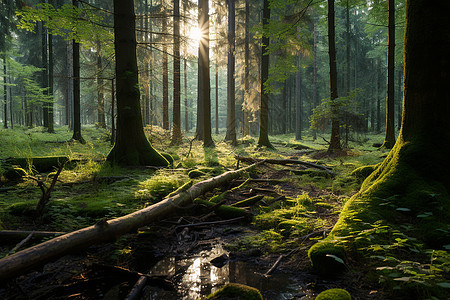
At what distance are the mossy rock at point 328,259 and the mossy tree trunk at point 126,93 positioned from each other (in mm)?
6048

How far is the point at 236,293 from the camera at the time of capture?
2430 mm

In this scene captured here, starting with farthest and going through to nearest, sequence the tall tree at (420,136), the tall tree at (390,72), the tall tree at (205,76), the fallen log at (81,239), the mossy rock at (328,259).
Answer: the tall tree at (205,76) → the tall tree at (390,72) → the tall tree at (420,136) → the mossy rock at (328,259) → the fallen log at (81,239)

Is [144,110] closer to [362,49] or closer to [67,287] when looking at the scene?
[67,287]

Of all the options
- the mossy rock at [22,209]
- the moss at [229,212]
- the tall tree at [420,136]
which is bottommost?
the moss at [229,212]

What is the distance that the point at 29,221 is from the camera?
404 centimetres

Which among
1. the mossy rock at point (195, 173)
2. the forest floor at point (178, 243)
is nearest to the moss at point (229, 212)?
the forest floor at point (178, 243)

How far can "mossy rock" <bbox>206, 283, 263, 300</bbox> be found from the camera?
2.38 m

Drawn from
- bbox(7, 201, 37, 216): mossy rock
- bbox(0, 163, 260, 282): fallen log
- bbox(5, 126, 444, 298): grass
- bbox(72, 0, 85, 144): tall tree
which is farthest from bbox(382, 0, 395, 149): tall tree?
bbox(72, 0, 85, 144): tall tree

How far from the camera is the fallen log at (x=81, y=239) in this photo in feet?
6.61

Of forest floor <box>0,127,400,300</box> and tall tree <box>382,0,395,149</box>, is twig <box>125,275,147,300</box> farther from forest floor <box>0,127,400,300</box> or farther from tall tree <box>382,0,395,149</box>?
tall tree <box>382,0,395,149</box>

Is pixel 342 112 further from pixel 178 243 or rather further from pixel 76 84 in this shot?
pixel 76 84

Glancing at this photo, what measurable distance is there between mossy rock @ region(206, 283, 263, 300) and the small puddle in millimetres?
210

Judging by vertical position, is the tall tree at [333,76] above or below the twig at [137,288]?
above

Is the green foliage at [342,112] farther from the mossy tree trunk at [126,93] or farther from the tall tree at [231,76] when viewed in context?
the mossy tree trunk at [126,93]
